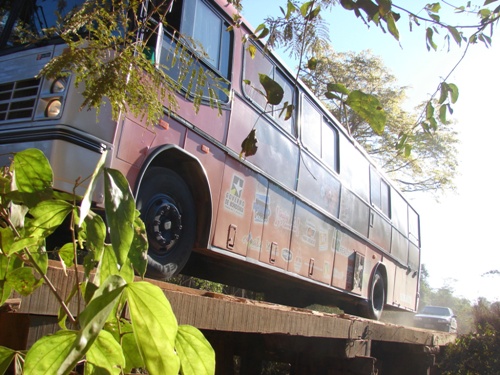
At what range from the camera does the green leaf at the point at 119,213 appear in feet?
2.26

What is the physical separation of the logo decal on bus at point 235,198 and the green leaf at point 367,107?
3.85 meters

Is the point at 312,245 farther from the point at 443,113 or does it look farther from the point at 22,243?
the point at 22,243

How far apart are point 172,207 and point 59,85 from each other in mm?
1303

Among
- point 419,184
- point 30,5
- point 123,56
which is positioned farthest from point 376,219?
point 419,184

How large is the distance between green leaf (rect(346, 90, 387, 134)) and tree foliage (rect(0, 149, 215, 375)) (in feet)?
2.27

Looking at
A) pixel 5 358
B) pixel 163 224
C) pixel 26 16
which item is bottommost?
pixel 5 358

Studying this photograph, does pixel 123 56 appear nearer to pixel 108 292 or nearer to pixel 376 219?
pixel 108 292

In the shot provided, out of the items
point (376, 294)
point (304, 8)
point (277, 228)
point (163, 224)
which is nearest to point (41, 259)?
point (304, 8)

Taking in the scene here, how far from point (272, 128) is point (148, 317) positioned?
5.64 meters

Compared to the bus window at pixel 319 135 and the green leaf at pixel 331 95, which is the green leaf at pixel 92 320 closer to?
the green leaf at pixel 331 95

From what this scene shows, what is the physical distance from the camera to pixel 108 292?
0.62m

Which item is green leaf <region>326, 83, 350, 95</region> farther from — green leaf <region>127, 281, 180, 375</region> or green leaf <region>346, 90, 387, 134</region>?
green leaf <region>127, 281, 180, 375</region>

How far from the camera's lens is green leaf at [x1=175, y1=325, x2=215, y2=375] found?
2.65 ft

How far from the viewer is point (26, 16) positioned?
15.4 ft
